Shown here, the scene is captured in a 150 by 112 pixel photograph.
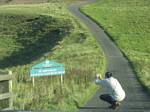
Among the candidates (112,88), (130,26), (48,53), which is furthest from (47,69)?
(130,26)

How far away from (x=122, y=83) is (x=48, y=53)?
50.5ft

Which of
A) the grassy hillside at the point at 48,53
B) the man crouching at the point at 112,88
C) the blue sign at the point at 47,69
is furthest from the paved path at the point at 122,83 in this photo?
the blue sign at the point at 47,69

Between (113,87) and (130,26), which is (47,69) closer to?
(113,87)

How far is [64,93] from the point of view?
23.4 metres

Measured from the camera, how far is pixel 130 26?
5753cm

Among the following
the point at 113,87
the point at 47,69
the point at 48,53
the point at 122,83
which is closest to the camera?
the point at 113,87

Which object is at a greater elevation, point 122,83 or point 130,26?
point 122,83

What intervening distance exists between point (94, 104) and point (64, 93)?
4.45 feet

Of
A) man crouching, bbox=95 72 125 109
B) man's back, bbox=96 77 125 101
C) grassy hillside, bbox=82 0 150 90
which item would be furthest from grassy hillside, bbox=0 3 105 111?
grassy hillside, bbox=82 0 150 90

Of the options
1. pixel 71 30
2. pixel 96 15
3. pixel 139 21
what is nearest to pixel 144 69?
pixel 71 30

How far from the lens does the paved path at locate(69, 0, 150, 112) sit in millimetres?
21805

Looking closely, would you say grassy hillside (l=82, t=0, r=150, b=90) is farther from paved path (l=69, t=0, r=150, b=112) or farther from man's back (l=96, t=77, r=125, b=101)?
man's back (l=96, t=77, r=125, b=101)

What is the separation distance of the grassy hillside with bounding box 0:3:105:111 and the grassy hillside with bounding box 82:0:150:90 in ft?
7.05

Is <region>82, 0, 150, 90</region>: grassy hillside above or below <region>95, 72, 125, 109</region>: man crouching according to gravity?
below
